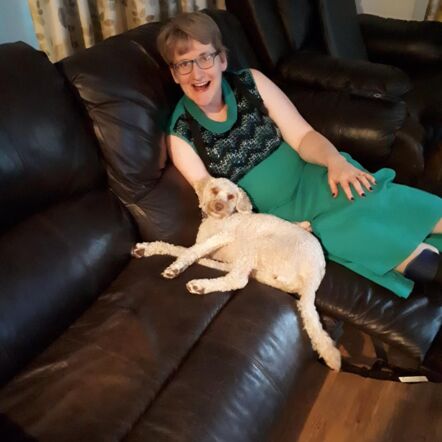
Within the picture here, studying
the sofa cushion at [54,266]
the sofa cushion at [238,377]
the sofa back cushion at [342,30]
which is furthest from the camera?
the sofa back cushion at [342,30]

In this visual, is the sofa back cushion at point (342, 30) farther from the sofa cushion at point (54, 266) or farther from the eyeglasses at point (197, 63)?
the sofa cushion at point (54, 266)

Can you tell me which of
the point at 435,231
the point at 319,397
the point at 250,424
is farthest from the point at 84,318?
the point at 435,231

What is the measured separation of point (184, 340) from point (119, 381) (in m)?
0.19

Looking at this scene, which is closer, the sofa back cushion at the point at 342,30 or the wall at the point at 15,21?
the wall at the point at 15,21

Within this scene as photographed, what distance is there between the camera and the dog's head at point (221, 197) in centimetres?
138

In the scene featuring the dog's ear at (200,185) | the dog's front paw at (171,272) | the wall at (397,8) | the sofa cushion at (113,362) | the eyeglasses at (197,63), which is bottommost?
the sofa cushion at (113,362)

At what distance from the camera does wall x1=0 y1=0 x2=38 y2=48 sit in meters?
1.56

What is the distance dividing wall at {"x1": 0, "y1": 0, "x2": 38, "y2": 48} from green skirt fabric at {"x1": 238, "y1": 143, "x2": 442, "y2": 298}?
988 millimetres

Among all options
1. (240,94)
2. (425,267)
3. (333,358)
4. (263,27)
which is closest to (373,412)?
(333,358)

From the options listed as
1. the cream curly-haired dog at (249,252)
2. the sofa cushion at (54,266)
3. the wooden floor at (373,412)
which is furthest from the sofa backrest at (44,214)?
the wooden floor at (373,412)

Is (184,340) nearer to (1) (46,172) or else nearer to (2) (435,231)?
(1) (46,172)

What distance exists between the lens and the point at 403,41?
7.54 feet

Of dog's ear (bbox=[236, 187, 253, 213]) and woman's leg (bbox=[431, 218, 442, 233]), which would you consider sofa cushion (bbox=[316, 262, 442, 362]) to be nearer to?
woman's leg (bbox=[431, 218, 442, 233])

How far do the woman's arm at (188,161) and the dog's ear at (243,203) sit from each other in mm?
132
